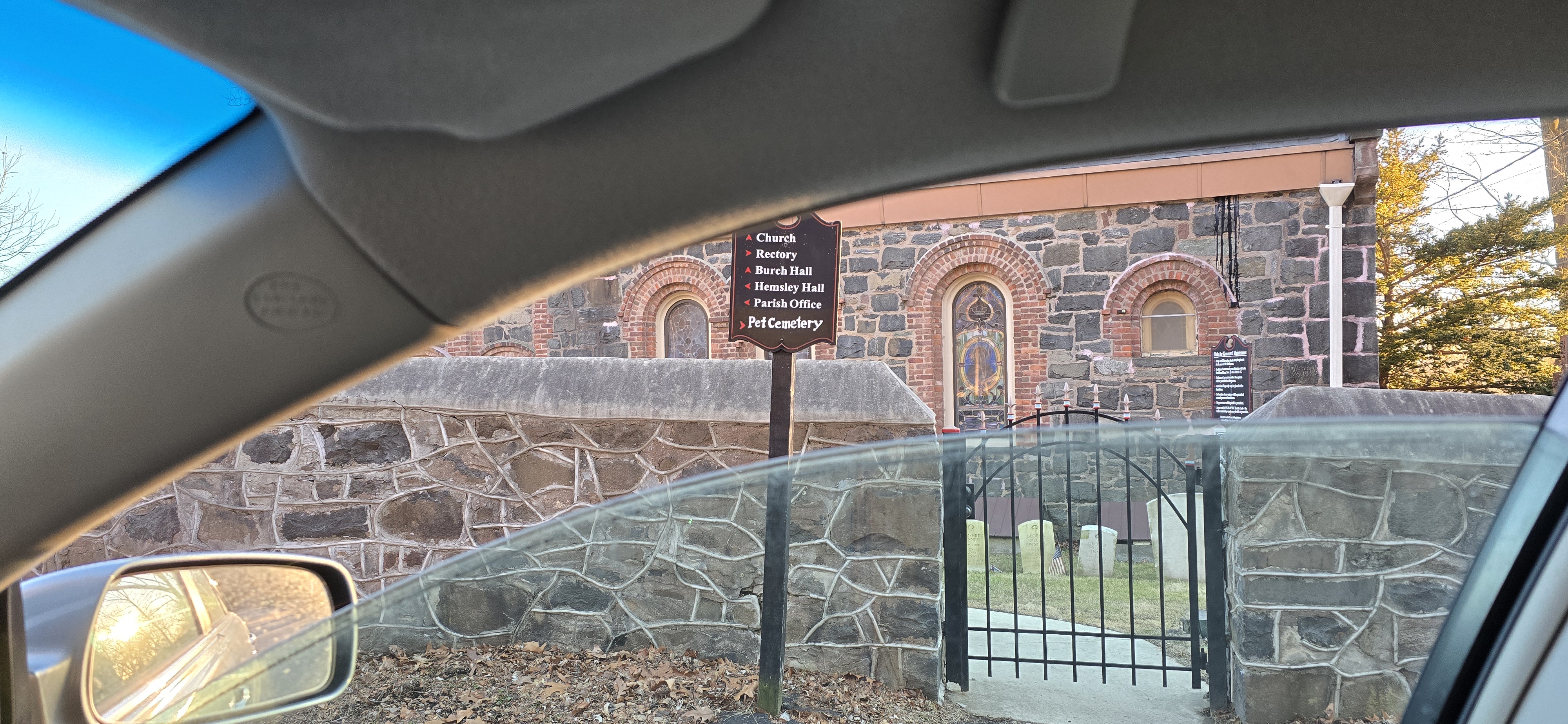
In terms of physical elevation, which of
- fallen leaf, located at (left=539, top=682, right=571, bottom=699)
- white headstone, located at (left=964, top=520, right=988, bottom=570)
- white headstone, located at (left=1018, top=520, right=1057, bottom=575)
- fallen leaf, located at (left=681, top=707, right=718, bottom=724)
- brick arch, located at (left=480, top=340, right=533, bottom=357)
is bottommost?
fallen leaf, located at (left=681, top=707, right=718, bottom=724)

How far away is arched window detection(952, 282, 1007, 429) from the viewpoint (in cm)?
984

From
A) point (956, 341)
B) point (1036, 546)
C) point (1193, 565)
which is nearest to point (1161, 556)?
point (1193, 565)

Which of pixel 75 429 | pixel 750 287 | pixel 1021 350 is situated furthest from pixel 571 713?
pixel 1021 350

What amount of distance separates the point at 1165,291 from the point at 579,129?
9.76 meters

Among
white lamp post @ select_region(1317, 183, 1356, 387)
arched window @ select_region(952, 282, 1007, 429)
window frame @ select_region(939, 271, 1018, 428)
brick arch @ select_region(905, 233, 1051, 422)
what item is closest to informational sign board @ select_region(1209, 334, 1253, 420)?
white lamp post @ select_region(1317, 183, 1356, 387)

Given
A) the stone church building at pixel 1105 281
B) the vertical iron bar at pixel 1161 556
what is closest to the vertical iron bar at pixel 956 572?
the vertical iron bar at pixel 1161 556

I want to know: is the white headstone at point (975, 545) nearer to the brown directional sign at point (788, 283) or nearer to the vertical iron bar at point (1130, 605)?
the vertical iron bar at point (1130, 605)

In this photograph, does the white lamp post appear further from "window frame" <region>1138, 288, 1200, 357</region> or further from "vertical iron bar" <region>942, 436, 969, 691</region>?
"vertical iron bar" <region>942, 436, 969, 691</region>

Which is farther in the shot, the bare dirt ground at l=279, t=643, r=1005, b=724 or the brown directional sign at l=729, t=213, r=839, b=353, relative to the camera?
the brown directional sign at l=729, t=213, r=839, b=353

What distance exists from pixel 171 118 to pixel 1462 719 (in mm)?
1383

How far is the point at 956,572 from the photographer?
305cm

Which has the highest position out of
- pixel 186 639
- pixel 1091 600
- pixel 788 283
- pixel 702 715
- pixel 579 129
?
pixel 788 283

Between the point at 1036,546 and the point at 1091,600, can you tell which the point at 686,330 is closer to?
the point at 1036,546

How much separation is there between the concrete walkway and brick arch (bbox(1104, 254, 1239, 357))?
659 cm
